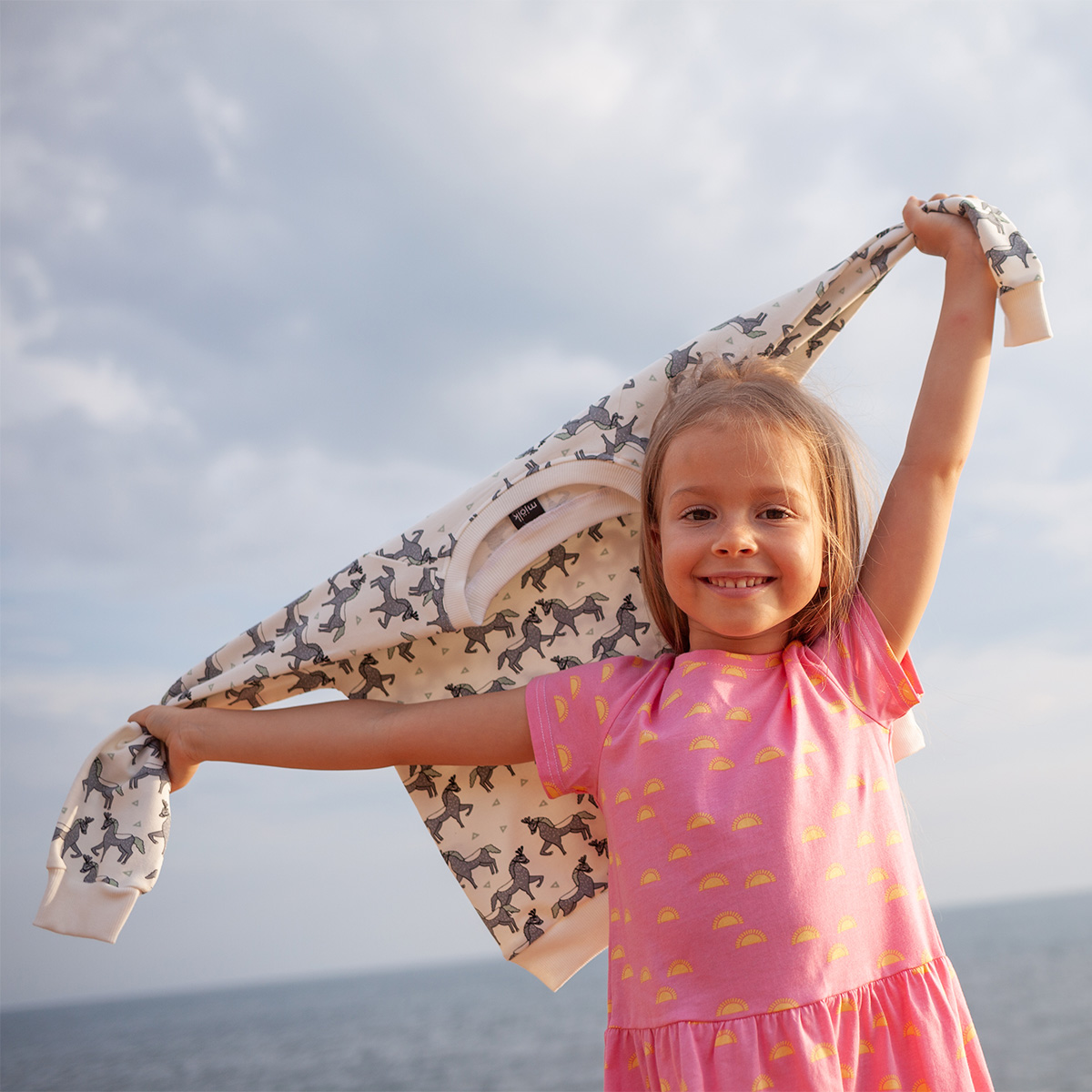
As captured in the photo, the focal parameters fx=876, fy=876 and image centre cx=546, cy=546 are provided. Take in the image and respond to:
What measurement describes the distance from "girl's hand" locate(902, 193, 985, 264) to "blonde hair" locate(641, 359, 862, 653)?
417 millimetres

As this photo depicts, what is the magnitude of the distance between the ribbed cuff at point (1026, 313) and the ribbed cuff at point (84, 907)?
233cm

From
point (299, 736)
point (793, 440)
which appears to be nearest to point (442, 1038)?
point (299, 736)

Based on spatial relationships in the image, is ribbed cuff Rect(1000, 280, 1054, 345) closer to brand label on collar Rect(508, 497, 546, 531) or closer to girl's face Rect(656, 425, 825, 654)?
girl's face Rect(656, 425, 825, 654)

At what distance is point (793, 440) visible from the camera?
1880mm

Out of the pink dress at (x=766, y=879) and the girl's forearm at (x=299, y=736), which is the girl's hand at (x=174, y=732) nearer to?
the girl's forearm at (x=299, y=736)

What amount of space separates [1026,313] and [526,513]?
1200 millimetres

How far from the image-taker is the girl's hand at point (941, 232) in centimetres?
192

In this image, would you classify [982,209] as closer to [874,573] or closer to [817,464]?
[817,464]

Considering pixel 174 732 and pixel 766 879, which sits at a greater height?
pixel 174 732

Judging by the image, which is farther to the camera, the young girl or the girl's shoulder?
the girl's shoulder

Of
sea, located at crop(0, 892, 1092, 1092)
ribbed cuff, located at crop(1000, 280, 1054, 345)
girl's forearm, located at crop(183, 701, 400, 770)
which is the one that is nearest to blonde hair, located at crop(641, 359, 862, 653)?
ribbed cuff, located at crop(1000, 280, 1054, 345)

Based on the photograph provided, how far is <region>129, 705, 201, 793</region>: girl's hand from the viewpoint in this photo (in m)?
2.15

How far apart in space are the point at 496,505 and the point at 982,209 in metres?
1.30

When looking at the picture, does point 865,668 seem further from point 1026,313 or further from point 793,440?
point 1026,313
